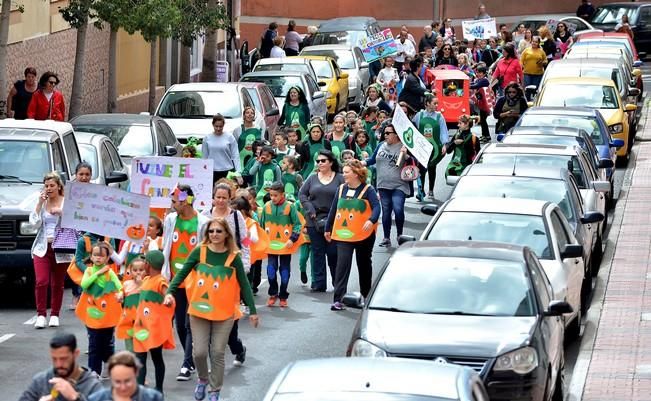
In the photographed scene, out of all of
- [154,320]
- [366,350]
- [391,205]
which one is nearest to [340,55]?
[391,205]

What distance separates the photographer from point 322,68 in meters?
38.2

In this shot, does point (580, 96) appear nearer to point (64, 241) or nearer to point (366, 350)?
point (64, 241)

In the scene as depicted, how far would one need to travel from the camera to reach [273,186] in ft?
57.7

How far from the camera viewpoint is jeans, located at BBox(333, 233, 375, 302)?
1711 cm

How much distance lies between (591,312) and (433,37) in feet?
102

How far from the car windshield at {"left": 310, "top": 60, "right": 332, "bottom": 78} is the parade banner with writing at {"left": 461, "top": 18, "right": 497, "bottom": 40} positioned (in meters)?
8.54

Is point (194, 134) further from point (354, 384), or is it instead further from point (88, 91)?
point (354, 384)

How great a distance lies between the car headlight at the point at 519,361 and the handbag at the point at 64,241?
598 centimetres

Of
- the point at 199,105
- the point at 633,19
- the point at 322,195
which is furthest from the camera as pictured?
the point at 633,19

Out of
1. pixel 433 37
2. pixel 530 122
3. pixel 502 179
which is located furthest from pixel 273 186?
pixel 433 37

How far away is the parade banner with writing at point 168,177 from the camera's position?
16953 mm

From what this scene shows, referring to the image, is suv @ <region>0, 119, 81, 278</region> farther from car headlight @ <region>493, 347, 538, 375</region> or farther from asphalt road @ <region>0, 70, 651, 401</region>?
car headlight @ <region>493, 347, 538, 375</region>

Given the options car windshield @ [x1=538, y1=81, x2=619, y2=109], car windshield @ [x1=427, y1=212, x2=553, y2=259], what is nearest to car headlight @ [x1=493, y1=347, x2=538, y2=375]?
car windshield @ [x1=427, y1=212, x2=553, y2=259]

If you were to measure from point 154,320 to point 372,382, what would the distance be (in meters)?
4.85
